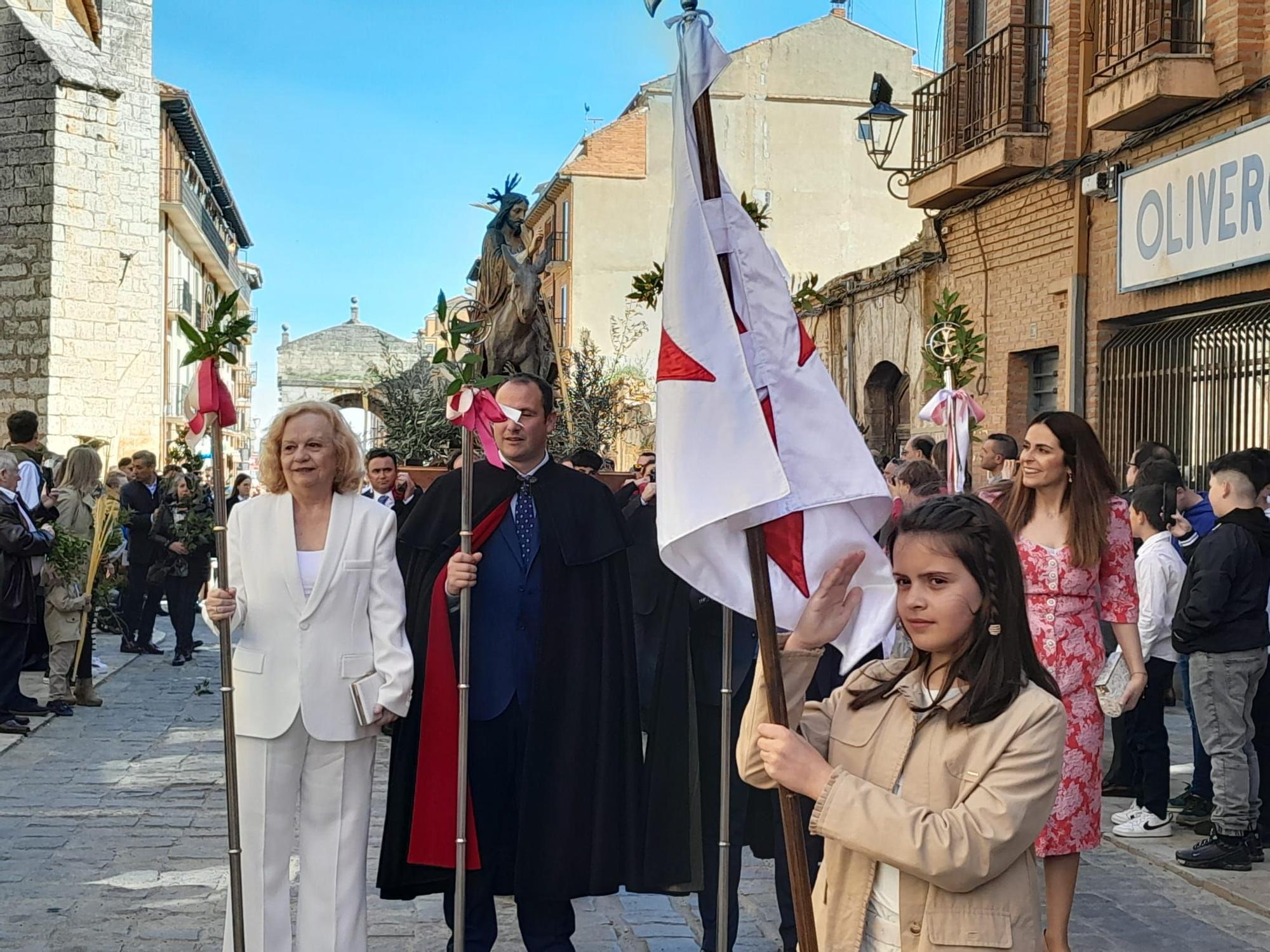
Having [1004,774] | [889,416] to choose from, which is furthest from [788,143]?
[1004,774]

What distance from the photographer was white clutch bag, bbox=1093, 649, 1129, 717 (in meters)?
5.32

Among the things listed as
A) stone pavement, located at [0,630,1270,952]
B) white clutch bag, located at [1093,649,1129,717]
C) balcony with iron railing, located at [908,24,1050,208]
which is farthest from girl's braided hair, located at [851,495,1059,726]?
balcony with iron railing, located at [908,24,1050,208]

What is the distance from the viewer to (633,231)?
1816 inches

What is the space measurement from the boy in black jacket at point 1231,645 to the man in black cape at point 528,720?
3.30 m

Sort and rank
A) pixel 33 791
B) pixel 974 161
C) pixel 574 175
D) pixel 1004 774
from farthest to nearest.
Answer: pixel 574 175, pixel 974 161, pixel 33 791, pixel 1004 774

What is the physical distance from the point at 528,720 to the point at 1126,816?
425cm

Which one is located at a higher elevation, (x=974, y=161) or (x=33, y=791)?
(x=974, y=161)

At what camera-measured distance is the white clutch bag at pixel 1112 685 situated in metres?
5.32

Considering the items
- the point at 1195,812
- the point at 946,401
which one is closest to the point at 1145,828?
the point at 1195,812

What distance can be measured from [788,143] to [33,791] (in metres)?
35.1

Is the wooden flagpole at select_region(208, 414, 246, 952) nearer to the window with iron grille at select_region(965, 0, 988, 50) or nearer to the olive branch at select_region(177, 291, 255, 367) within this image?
the olive branch at select_region(177, 291, 255, 367)

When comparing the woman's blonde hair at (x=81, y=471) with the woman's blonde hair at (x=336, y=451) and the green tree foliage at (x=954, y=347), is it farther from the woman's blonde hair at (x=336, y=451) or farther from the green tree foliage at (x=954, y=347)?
the woman's blonde hair at (x=336, y=451)

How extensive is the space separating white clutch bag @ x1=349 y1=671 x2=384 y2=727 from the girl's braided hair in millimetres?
2181

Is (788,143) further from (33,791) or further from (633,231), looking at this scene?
(33,791)
